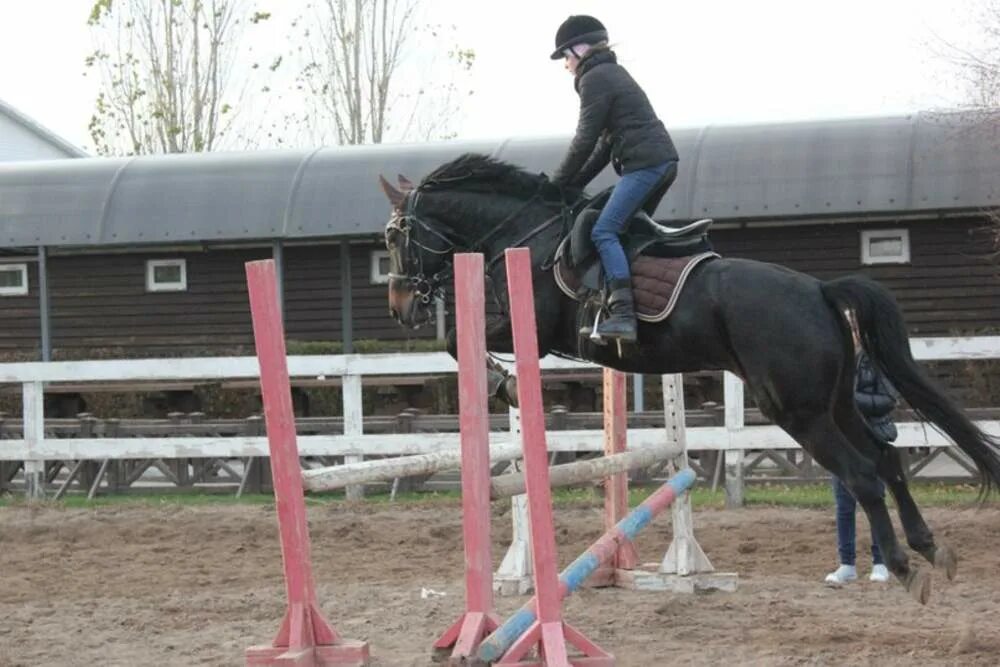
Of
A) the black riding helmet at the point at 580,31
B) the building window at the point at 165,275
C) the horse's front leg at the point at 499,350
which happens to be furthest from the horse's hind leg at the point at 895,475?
the building window at the point at 165,275

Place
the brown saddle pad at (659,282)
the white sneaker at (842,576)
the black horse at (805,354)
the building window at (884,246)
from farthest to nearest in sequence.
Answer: the building window at (884,246) < the white sneaker at (842,576) < the brown saddle pad at (659,282) < the black horse at (805,354)

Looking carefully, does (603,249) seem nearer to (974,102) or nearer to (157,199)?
(974,102)

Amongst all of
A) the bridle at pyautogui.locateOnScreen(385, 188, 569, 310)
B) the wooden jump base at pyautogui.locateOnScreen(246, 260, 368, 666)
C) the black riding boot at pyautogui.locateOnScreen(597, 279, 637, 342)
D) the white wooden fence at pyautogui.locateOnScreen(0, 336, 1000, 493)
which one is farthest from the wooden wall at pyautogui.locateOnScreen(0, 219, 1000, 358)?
the wooden jump base at pyautogui.locateOnScreen(246, 260, 368, 666)

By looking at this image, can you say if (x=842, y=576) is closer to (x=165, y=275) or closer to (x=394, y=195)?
(x=394, y=195)

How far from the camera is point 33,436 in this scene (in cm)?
1157

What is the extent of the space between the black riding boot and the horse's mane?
1000mm

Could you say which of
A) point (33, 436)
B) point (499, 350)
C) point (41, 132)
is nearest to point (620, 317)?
point (499, 350)

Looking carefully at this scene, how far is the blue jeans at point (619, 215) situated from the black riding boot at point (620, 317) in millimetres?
79

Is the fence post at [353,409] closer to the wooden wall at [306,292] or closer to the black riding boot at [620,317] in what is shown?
the black riding boot at [620,317]

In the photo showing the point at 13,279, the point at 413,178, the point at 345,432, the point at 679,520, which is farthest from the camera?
the point at 13,279

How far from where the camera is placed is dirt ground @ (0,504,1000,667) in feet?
18.0

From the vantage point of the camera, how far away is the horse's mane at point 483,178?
6703mm

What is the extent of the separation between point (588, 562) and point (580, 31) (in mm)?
2540

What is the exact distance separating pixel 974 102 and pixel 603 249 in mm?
11189
